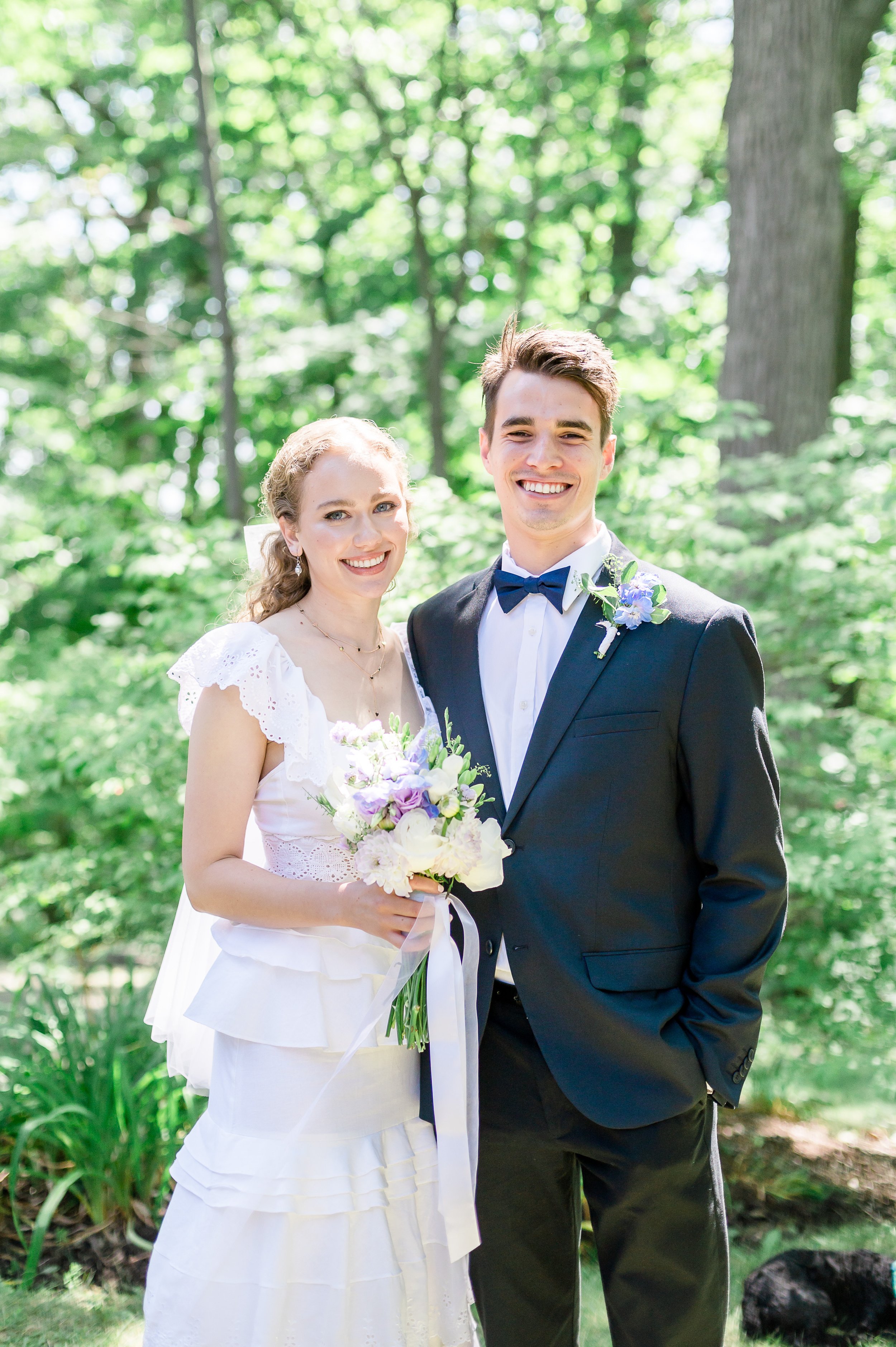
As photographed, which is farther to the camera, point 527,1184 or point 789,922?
point 789,922

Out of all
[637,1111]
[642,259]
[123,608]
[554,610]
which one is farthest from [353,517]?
[642,259]

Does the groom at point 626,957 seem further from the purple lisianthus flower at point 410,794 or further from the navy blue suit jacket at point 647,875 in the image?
the purple lisianthus flower at point 410,794

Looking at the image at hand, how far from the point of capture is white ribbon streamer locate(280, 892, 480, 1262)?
2.28 metres

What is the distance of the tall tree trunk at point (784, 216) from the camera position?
640 centimetres

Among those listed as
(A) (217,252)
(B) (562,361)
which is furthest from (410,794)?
(A) (217,252)

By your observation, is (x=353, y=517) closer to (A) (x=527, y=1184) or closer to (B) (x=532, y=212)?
(A) (x=527, y=1184)

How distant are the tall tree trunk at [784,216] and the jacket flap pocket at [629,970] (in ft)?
15.1

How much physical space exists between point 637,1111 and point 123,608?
8345 mm

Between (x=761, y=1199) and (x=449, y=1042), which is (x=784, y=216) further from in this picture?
(x=449, y=1042)

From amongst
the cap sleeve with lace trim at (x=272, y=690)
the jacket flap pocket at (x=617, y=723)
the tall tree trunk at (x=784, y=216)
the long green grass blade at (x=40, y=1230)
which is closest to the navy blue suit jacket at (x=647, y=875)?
the jacket flap pocket at (x=617, y=723)

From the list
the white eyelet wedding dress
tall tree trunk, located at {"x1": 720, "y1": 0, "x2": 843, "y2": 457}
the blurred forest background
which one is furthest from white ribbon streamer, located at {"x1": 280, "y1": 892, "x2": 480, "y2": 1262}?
tall tree trunk, located at {"x1": 720, "y1": 0, "x2": 843, "y2": 457}

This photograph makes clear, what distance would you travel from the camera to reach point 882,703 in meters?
7.03

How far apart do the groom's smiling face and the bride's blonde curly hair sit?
32cm

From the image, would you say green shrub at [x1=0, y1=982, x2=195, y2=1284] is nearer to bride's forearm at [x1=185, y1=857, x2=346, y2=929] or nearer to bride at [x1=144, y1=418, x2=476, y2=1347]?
bride at [x1=144, y1=418, x2=476, y2=1347]
